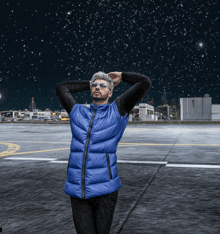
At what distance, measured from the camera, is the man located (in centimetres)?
233

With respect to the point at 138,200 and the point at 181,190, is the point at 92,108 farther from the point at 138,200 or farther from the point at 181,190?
the point at 181,190

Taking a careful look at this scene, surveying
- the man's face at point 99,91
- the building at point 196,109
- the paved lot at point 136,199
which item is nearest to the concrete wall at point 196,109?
the building at point 196,109

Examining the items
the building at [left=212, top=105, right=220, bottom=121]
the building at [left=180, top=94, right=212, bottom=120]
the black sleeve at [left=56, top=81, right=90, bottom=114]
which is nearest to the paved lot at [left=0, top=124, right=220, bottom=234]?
the black sleeve at [left=56, top=81, right=90, bottom=114]

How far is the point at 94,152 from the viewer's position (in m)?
2.37

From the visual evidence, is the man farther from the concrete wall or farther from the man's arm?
the concrete wall

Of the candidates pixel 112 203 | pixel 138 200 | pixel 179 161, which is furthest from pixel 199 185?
pixel 112 203

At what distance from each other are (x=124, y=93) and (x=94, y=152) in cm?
63

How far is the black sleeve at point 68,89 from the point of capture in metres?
2.77

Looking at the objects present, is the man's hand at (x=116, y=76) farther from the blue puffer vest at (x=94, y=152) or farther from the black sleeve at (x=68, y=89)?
the blue puffer vest at (x=94, y=152)

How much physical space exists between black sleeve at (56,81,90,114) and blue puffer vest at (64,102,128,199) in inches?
11.8

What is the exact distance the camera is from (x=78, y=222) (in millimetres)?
2346

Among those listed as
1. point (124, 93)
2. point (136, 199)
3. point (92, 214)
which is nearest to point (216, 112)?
point (136, 199)

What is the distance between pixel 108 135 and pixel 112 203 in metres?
0.57

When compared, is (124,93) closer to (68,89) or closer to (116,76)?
(116,76)
